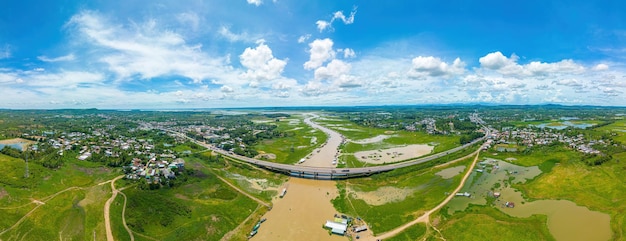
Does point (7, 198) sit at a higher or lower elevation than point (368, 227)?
higher

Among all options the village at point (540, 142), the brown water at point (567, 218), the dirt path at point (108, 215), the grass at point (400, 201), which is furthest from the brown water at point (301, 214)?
the village at point (540, 142)

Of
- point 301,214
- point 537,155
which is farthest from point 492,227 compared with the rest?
point 537,155

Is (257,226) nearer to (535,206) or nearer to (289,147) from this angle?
(535,206)

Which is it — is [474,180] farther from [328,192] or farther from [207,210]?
[207,210]

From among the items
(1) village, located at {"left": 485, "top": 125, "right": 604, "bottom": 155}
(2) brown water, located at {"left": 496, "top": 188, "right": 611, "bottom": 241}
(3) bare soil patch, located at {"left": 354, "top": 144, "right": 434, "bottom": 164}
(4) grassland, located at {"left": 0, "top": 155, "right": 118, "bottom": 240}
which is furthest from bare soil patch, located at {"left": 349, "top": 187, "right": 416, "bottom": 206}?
(1) village, located at {"left": 485, "top": 125, "right": 604, "bottom": 155}

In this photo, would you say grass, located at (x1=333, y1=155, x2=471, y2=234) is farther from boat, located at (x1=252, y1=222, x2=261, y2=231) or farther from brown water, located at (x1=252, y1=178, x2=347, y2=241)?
boat, located at (x1=252, y1=222, x2=261, y2=231)

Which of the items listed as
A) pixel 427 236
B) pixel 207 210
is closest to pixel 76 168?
pixel 207 210
